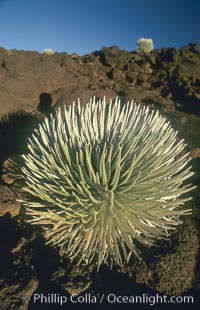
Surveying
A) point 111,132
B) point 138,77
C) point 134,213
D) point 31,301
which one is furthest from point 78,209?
point 138,77

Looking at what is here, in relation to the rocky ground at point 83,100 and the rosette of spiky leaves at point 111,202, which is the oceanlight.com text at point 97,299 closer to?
the rocky ground at point 83,100

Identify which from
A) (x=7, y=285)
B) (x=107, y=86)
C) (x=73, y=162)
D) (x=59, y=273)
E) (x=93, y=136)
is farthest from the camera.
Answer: (x=107, y=86)

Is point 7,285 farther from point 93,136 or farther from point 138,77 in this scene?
point 138,77

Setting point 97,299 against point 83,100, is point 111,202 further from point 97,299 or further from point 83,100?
point 83,100

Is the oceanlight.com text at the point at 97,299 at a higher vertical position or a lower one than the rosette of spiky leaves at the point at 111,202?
lower

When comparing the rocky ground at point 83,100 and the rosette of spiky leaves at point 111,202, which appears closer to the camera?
the rosette of spiky leaves at point 111,202

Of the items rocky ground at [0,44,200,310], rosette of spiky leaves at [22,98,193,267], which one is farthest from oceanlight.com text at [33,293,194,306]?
rosette of spiky leaves at [22,98,193,267]

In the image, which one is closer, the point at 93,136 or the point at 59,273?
the point at 59,273

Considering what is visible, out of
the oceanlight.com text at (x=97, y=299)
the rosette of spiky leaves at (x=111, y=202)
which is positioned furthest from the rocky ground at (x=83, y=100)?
the rosette of spiky leaves at (x=111, y=202)

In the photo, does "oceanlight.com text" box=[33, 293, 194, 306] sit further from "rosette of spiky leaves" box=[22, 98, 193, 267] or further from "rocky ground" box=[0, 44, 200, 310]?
"rosette of spiky leaves" box=[22, 98, 193, 267]
